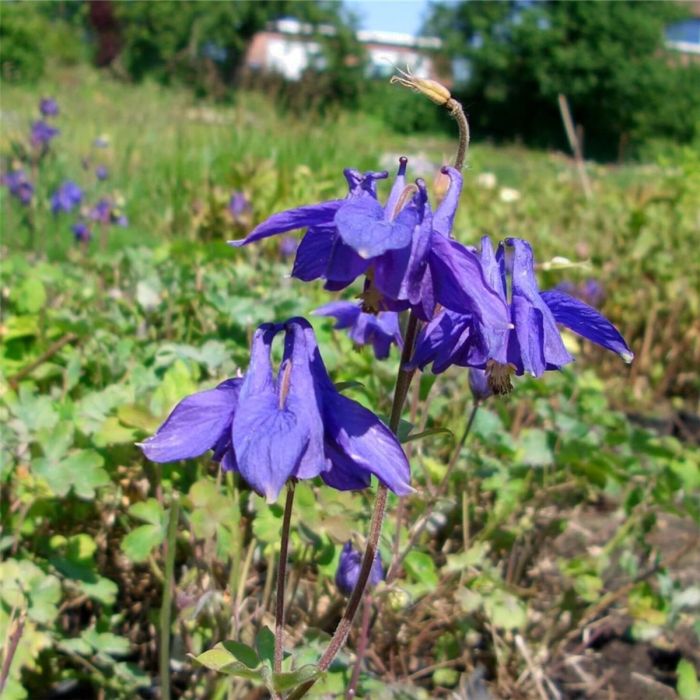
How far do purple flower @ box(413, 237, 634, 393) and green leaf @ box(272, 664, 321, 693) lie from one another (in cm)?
40

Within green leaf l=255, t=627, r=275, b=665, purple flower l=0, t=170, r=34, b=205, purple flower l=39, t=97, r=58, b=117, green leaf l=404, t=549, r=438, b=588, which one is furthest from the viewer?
purple flower l=39, t=97, r=58, b=117

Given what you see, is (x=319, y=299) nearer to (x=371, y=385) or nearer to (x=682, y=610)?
(x=371, y=385)

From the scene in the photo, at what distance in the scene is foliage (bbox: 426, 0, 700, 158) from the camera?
3812 cm

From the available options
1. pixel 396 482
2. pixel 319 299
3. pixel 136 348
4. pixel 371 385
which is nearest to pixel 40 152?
pixel 319 299

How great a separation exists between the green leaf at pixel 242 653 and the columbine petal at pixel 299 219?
529 millimetres

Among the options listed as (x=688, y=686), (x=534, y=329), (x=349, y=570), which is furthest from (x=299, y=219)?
(x=688, y=686)

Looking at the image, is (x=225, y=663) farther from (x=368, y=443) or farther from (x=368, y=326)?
(x=368, y=326)

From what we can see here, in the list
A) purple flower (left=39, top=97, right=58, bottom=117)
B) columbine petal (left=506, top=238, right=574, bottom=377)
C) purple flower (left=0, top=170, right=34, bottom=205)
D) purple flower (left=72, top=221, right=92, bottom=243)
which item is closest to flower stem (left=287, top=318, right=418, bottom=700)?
columbine petal (left=506, top=238, right=574, bottom=377)

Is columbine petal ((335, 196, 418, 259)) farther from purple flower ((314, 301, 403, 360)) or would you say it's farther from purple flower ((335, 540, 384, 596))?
purple flower ((335, 540, 384, 596))

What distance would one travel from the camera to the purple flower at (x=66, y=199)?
16.8ft

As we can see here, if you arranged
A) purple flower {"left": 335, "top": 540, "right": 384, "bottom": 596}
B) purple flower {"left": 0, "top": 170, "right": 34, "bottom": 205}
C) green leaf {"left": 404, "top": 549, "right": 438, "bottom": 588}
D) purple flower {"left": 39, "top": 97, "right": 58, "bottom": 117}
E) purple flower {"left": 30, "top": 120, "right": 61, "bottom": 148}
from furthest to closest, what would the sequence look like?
purple flower {"left": 39, "top": 97, "right": 58, "bottom": 117}
purple flower {"left": 30, "top": 120, "right": 61, "bottom": 148}
purple flower {"left": 0, "top": 170, "right": 34, "bottom": 205}
green leaf {"left": 404, "top": 549, "right": 438, "bottom": 588}
purple flower {"left": 335, "top": 540, "right": 384, "bottom": 596}

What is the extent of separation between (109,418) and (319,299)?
1.41m

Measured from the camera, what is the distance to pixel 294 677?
1.12 meters

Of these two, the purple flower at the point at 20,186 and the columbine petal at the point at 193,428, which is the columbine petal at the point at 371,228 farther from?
the purple flower at the point at 20,186
